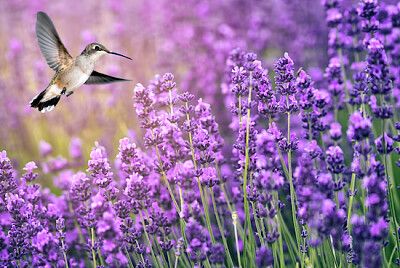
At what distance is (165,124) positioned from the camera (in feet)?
8.66

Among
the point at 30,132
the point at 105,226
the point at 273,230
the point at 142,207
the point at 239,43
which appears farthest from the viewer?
the point at 30,132

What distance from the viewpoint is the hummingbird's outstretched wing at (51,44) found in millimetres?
2764

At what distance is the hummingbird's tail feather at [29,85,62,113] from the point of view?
2832mm

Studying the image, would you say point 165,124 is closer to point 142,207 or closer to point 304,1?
point 142,207

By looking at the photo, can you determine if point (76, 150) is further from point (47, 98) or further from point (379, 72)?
point (379, 72)

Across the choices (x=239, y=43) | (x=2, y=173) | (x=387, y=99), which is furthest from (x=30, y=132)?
(x=387, y=99)

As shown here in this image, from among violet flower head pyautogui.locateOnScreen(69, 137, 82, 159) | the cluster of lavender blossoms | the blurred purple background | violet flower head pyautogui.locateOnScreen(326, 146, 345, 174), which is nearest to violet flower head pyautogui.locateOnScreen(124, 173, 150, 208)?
the cluster of lavender blossoms

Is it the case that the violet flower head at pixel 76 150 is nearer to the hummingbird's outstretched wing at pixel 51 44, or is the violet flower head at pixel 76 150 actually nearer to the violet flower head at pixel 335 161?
the hummingbird's outstretched wing at pixel 51 44

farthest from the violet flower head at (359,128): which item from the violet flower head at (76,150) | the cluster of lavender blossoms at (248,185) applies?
the violet flower head at (76,150)

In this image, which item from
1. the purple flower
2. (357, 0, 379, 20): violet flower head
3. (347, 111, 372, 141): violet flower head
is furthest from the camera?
(357, 0, 379, 20): violet flower head

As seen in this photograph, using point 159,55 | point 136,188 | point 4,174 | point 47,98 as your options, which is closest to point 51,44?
point 47,98

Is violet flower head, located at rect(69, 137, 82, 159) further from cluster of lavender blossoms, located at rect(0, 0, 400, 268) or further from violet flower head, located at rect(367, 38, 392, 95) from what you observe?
violet flower head, located at rect(367, 38, 392, 95)

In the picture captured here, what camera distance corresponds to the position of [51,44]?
117 inches

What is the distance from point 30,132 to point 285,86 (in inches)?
231
